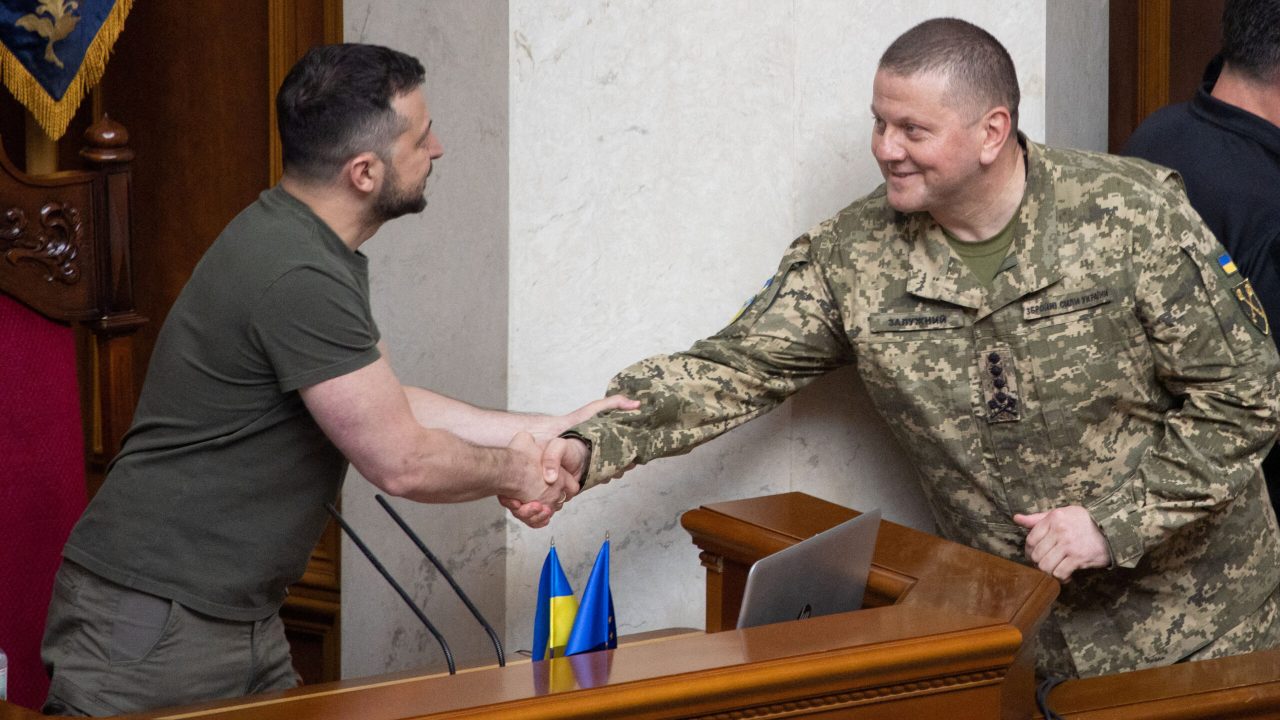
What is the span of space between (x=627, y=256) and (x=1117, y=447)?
0.87 m

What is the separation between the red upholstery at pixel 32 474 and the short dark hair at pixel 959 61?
1.28m

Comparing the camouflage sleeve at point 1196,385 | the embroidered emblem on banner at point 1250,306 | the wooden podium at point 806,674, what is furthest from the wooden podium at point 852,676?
the embroidered emblem on banner at point 1250,306

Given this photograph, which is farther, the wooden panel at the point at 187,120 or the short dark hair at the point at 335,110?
the wooden panel at the point at 187,120

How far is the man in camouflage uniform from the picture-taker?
2090 mm

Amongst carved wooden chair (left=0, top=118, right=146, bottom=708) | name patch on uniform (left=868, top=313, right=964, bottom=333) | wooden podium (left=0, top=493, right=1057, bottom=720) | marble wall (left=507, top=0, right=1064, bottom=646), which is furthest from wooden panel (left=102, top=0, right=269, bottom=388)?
wooden podium (left=0, top=493, right=1057, bottom=720)

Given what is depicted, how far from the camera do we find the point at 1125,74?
9.95 ft

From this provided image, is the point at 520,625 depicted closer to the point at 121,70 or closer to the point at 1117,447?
the point at 1117,447

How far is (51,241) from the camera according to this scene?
2100 mm

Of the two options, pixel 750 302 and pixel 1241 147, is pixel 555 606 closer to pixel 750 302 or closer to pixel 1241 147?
pixel 750 302

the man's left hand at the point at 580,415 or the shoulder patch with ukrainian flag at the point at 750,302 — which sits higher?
the shoulder patch with ukrainian flag at the point at 750,302

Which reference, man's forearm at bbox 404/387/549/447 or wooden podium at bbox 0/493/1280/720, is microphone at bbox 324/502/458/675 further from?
man's forearm at bbox 404/387/549/447

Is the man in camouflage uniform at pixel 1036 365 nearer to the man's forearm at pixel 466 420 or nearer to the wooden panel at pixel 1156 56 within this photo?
the man's forearm at pixel 466 420

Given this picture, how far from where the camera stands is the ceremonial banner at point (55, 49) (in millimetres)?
2346

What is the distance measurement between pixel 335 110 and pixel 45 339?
58cm
